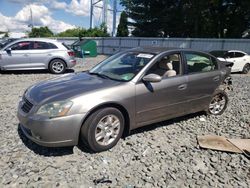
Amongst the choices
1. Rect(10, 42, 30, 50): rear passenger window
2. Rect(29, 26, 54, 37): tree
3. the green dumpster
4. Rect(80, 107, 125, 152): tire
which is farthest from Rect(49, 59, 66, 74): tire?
Rect(29, 26, 54, 37): tree

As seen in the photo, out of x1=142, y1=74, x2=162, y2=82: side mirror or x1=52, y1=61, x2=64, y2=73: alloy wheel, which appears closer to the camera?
x1=142, y1=74, x2=162, y2=82: side mirror

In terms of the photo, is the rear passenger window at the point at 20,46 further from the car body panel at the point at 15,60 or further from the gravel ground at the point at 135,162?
the gravel ground at the point at 135,162

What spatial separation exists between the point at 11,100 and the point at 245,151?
18.6ft

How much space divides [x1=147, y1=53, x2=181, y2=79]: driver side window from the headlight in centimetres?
162

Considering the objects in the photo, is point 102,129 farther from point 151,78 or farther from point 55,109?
point 151,78

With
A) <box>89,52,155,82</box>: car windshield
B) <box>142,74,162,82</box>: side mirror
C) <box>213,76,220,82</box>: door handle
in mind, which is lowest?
<box>213,76,220,82</box>: door handle

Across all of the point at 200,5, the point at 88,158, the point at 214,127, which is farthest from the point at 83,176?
the point at 200,5

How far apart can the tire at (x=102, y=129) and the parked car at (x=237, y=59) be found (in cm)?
1116

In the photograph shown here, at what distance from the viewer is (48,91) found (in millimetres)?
4238

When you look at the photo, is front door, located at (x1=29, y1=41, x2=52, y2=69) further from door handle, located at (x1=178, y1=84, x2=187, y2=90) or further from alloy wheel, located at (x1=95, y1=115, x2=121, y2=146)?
alloy wheel, located at (x1=95, y1=115, x2=121, y2=146)

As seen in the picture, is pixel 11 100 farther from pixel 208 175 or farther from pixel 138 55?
pixel 208 175

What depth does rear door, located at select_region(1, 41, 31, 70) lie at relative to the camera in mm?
11516

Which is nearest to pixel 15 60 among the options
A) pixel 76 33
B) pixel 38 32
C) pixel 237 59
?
pixel 237 59

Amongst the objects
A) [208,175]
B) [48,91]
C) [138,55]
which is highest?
[138,55]
